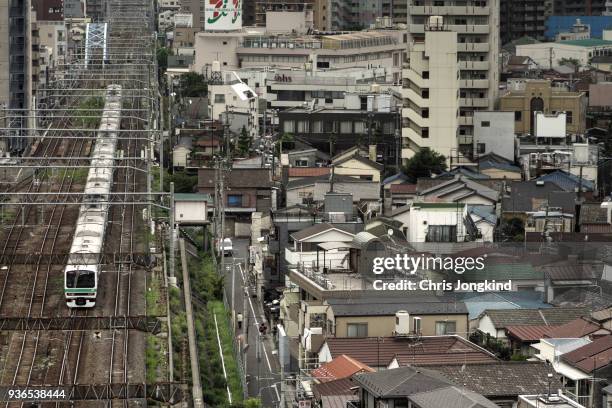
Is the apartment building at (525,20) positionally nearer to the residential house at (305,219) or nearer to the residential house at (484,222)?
the residential house at (305,219)

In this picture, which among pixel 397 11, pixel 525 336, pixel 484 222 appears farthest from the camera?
pixel 397 11

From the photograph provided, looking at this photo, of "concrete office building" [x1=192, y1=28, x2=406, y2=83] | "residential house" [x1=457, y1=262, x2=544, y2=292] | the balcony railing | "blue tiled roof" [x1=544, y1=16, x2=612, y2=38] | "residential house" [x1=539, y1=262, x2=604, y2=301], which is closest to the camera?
the balcony railing

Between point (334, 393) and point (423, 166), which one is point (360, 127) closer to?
point (423, 166)

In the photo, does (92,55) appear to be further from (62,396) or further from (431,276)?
(62,396)

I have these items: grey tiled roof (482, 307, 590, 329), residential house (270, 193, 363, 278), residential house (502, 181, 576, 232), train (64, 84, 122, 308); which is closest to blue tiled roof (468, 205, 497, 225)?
residential house (502, 181, 576, 232)

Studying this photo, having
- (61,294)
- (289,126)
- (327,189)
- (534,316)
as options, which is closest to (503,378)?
(534,316)

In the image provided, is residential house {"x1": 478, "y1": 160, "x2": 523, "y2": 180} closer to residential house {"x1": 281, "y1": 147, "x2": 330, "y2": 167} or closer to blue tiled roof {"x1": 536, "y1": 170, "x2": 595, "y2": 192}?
blue tiled roof {"x1": 536, "y1": 170, "x2": 595, "y2": 192}
